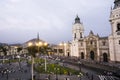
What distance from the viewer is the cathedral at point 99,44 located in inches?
2387

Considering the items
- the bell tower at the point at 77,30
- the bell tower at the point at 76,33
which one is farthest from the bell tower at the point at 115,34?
the bell tower at the point at 77,30

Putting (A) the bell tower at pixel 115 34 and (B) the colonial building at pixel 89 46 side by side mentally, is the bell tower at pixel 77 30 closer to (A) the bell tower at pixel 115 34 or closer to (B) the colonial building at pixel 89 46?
(B) the colonial building at pixel 89 46

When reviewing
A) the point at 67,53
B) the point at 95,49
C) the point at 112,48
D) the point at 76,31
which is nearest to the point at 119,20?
the point at 112,48

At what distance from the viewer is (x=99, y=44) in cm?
7150

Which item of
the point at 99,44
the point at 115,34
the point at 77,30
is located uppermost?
the point at 77,30

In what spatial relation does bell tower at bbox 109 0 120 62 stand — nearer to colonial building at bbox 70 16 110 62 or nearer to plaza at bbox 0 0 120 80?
plaza at bbox 0 0 120 80

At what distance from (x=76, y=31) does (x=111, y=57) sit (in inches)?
1108

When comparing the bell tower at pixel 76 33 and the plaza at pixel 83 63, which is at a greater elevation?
the bell tower at pixel 76 33

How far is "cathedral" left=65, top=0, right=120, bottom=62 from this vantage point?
2387 inches

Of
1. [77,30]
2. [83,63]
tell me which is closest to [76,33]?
[77,30]

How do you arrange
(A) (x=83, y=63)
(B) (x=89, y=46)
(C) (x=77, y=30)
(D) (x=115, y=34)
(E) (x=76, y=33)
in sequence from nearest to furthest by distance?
(D) (x=115, y=34) < (A) (x=83, y=63) < (B) (x=89, y=46) < (C) (x=77, y=30) < (E) (x=76, y=33)

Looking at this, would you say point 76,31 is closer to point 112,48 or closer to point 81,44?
point 81,44

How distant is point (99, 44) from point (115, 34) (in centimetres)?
1145

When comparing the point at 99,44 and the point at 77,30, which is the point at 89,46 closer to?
the point at 99,44
